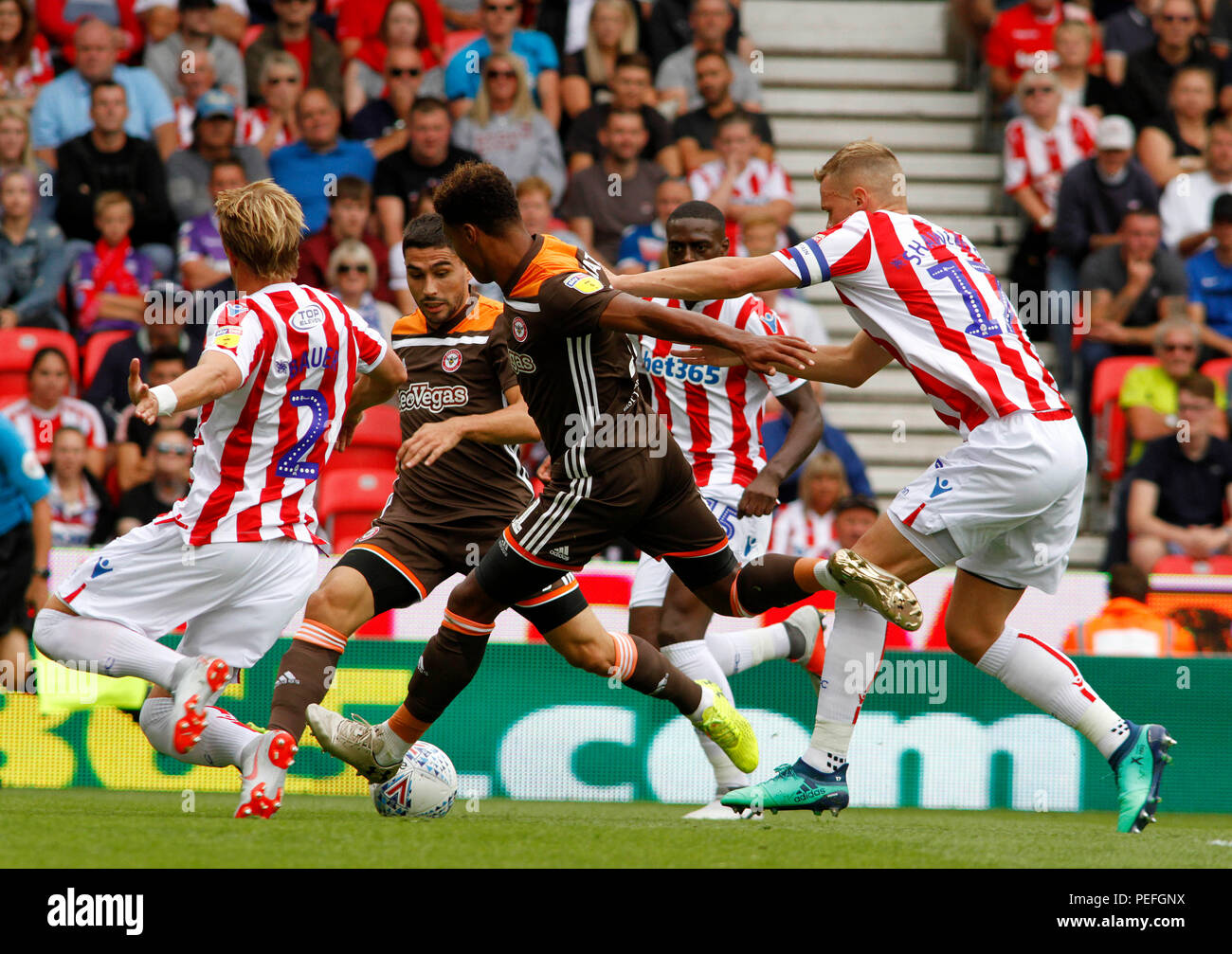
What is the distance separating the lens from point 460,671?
634cm

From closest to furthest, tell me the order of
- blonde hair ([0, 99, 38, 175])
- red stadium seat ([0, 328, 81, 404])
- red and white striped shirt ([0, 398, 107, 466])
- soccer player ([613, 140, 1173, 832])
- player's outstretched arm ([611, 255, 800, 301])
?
player's outstretched arm ([611, 255, 800, 301]) → soccer player ([613, 140, 1173, 832]) → red and white striped shirt ([0, 398, 107, 466]) → red stadium seat ([0, 328, 81, 404]) → blonde hair ([0, 99, 38, 175])

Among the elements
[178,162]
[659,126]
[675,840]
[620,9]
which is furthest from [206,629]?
[620,9]

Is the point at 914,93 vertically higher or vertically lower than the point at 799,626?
higher

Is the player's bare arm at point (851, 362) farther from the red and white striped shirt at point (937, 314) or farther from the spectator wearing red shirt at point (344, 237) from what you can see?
the spectator wearing red shirt at point (344, 237)

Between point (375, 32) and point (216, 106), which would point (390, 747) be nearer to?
point (216, 106)

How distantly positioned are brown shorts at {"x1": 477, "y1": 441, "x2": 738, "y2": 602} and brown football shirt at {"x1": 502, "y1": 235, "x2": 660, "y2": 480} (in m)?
0.09

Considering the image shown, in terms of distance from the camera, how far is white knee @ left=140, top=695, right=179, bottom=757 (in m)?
5.86

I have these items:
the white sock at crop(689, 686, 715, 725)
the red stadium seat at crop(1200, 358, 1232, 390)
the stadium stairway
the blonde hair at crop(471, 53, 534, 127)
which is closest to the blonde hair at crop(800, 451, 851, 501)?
the stadium stairway

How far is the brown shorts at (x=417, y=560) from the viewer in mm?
6375

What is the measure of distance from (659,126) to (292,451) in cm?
760

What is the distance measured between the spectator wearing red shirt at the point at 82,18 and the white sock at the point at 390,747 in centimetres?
864

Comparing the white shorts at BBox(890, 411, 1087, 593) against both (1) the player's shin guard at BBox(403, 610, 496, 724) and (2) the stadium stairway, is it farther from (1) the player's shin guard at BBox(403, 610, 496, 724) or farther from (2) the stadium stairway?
(2) the stadium stairway

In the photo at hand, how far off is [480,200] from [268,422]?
1119mm

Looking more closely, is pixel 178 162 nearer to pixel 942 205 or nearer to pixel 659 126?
pixel 659 126
